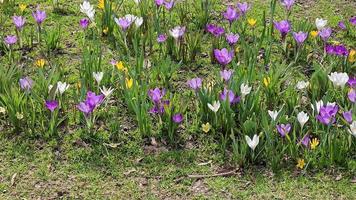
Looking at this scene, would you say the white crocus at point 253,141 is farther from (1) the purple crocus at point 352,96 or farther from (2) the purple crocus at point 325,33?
(2) the purple crocus at point 325,33

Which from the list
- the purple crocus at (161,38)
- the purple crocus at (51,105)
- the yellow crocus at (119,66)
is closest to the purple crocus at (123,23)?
the purple crocus at (161,38)

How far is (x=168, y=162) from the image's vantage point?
11.6 ft

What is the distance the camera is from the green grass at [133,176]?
3332mm

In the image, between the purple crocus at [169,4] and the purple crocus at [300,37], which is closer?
the purple crocus at [300,37]

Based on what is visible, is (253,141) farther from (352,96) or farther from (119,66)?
(119,66)

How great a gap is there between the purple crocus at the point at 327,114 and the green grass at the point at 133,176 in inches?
11.0

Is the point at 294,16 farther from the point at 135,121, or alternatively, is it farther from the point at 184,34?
the point at 135,121

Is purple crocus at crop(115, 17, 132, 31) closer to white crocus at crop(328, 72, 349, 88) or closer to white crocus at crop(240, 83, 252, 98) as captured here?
white crocus at crop(240, 83, 252, 98)

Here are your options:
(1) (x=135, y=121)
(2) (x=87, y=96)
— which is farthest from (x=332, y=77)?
(2) (x=87, y=96)

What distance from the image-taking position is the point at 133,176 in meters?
3.45

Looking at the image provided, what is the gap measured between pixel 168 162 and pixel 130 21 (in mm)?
1144

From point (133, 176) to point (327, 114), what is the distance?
1.07 meters

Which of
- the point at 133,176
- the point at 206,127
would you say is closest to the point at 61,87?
the point at 133,176

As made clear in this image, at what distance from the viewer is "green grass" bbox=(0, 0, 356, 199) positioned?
3.33 metres
